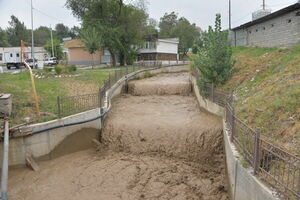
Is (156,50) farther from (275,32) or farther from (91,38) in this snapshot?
(275,32)

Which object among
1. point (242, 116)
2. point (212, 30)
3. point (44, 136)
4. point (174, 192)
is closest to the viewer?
point (174, 192)

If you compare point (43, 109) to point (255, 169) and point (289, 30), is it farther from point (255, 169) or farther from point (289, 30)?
point (289, 30)

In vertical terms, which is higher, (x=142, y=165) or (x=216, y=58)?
(x=216, y=58)

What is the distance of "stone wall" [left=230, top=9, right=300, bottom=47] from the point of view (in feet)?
53.1

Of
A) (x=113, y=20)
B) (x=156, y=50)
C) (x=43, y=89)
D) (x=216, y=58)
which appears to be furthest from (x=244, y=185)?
(x=156, y=50)

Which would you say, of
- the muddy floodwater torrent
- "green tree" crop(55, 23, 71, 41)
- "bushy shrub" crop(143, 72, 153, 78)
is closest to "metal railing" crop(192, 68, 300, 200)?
the muddy floodwater torrent

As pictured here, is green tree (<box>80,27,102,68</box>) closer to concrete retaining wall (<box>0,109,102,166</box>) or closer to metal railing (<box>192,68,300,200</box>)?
concrete retaining wall (<box>0,109,102,166</box>)

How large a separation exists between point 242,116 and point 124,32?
2745 cm

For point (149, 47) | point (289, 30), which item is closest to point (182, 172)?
point (289, 30)

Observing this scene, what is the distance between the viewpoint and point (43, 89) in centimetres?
1445

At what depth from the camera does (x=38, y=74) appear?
18766 mm

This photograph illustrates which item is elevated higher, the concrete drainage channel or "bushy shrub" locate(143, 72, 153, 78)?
"bushy shrub" locate(143, 72, 153, 78)

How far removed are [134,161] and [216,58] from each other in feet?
23.1

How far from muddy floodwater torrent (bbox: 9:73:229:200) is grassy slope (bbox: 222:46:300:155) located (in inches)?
77.9
